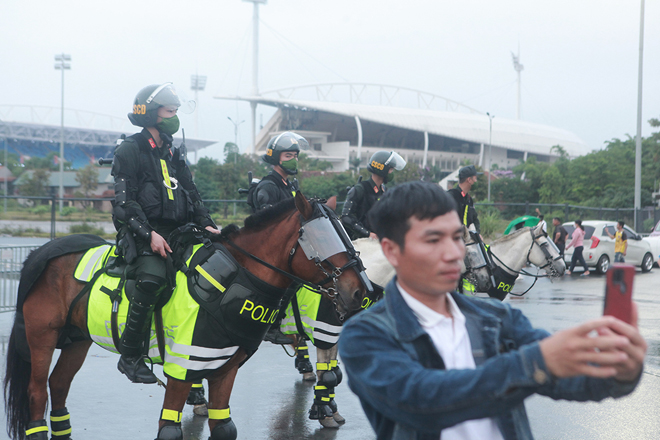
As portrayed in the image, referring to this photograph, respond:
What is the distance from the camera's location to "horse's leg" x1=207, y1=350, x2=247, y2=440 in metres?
3.86

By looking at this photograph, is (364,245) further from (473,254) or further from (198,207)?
(198,207)

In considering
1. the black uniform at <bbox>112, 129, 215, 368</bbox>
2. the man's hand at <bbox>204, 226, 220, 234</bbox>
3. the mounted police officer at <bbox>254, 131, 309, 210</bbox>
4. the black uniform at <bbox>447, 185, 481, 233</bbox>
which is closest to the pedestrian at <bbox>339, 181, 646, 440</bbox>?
the black uniform at <bbox>112, 129, 215, 368</bbox>

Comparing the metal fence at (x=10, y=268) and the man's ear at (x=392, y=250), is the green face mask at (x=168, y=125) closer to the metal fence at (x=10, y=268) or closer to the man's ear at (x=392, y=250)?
the man's ear at (x=392, y=250)

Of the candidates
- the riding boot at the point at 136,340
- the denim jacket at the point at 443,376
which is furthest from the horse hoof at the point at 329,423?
the denim jacket at the point at 443,376

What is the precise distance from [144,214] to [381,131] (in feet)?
354

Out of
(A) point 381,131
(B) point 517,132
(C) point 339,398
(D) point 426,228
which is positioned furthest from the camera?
(B) point 517,132

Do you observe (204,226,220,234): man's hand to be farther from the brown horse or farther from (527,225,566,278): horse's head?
(527,225,566,278): horse's head

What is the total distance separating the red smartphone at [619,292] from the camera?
113 cm

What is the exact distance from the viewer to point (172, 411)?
144 inches

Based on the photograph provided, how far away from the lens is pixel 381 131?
362 feet

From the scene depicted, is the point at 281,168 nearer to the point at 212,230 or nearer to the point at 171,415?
the point at 212,230

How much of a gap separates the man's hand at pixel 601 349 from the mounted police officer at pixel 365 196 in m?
5.31

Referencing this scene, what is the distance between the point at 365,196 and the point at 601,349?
563cm

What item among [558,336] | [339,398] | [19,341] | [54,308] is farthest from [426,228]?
[339,398]
